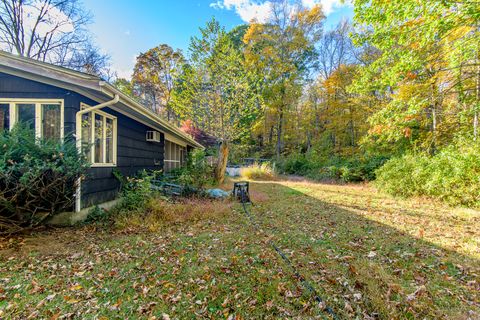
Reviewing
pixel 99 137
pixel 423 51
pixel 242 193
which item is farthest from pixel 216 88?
pixel 423 51

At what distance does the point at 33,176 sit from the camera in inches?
125

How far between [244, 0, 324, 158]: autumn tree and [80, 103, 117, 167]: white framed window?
15314 mm

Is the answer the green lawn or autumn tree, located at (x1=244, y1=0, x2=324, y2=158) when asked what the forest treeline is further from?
the green lawn

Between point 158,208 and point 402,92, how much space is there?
31.6 ft

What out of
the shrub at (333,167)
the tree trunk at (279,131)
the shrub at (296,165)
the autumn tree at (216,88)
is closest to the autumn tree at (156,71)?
the tree trunk at (279,131)

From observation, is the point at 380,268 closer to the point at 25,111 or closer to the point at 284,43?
the point at 25,111

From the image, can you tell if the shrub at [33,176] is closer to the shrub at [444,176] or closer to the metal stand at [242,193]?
the metal stand at [242,193]

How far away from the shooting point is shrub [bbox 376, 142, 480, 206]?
5.95m

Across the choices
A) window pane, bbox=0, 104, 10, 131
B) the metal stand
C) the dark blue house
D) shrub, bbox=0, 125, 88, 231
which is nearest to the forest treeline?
the metal stand

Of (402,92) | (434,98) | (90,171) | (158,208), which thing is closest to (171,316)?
(158,208)

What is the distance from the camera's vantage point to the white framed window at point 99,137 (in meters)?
4.42

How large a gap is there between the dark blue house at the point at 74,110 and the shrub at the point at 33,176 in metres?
0.45

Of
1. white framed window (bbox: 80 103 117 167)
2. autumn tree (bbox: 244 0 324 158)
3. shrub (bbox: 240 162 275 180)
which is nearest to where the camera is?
white framed window (bbox: 80 103 117 167)

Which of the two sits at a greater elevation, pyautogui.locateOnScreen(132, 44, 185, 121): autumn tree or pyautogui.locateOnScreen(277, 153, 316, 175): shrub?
pyautogui.locateOnScreen(132, 44, 185, 121): autumn tree
